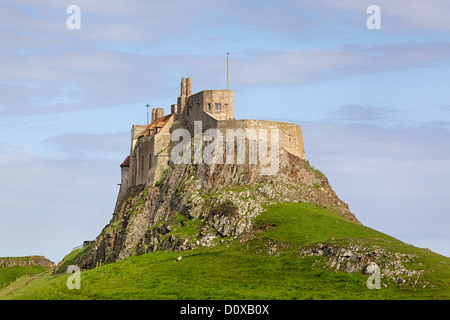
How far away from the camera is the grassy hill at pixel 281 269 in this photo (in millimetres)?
113812

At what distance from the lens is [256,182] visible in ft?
483

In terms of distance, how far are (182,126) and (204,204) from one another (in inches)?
965

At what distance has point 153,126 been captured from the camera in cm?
17500

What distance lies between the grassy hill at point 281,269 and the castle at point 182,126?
582 inches

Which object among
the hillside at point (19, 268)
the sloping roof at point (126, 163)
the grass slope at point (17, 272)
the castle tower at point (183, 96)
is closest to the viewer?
the castle tower at point (183, 96)

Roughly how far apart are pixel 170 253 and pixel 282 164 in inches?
920

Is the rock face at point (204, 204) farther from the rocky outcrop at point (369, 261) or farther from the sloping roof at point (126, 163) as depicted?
the sloping roof at point (126, 163)

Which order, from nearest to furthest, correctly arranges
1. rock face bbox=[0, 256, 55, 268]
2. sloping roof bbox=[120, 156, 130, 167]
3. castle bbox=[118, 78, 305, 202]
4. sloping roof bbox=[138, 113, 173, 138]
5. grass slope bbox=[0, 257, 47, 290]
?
1. castle bbox=[118, 78, 305, 202]
2. sloping roof bbox=[138, 113, 173, 138]
3. grass slope bbox=[0, 257, 47, 290]
4. sloping roof bbox=[120, 156, 130, 167]
5. rock face bbox=[0, 256, 55, 268]

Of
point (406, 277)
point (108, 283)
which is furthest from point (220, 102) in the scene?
point (406, 277)

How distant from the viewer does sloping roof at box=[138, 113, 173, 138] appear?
172025mm

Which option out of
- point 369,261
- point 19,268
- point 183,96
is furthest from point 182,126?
point 369,261

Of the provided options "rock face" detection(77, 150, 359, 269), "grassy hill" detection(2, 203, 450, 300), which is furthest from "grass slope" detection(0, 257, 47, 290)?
"grassy hill" detection(2, 203, 450, 300)

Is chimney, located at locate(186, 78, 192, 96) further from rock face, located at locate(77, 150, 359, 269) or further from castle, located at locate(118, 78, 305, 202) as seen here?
rock face, located at locate(77, 150, 359, 269)

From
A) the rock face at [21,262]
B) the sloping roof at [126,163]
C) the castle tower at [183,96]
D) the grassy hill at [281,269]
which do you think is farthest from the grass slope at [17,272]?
the castle tower at [183,96]
